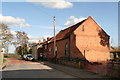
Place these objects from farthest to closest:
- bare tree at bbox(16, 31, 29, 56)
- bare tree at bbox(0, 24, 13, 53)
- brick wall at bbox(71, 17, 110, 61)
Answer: bare tree at bbox(16, 31, 29, 56)
bare tree at bbox(0, 24, 13, 53)
brick wall at bbox(71, 17, 110, 61)

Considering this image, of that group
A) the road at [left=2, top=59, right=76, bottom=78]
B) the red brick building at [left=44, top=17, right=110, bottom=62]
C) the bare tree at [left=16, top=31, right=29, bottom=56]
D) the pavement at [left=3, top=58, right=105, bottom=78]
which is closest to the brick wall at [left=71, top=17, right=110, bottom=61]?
the red brick building at [left=44, top=17, right=110, bottom=62]

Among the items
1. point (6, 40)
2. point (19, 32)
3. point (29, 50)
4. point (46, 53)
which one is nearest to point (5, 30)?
point (6, 40)

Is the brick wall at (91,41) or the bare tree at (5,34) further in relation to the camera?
the bare tree at (5,34)

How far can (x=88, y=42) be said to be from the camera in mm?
33250

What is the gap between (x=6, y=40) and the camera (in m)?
51.2

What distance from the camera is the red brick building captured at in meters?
31.5

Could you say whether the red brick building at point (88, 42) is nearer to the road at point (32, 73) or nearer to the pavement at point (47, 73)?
the pavement at point (47, 73)

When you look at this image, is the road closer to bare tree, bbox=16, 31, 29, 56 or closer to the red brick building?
the red brick building

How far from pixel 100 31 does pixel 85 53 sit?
642cm

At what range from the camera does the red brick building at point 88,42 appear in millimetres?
31453

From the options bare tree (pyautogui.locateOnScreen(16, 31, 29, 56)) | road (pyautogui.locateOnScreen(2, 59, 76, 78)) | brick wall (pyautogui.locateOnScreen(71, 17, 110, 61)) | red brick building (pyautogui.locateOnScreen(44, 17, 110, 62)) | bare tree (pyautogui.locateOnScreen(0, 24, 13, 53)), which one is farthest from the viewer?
bare tree (pyautogui.locateOnScreen(16, 31, 29, 56))

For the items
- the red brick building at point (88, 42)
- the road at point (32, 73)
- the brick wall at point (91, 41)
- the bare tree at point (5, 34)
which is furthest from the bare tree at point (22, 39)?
the road at point (32, 73)

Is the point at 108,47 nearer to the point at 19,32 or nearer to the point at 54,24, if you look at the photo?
the point at 54,24

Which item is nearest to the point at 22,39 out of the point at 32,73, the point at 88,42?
the point at 88,42
